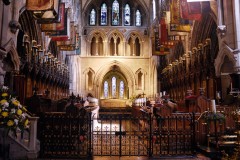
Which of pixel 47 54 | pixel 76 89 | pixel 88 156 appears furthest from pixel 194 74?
pixel 76 89

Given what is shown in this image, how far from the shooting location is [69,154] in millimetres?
7793

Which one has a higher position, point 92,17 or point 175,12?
point 92,17

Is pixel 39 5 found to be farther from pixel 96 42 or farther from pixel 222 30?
pixel 96 42

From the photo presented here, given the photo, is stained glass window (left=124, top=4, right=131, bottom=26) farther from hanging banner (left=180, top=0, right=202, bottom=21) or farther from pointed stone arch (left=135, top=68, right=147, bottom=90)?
hanging banner (left=180, top=0, right=202, bottom=21)

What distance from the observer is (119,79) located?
1449 inches

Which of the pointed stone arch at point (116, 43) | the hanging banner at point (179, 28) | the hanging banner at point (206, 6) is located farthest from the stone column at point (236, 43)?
the pointed stone arch at point (116, 43)

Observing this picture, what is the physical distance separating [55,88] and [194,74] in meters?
10.6

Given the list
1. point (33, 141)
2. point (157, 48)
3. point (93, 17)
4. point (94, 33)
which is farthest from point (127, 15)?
point (33, 141)

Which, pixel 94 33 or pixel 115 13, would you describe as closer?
pixel 94 33

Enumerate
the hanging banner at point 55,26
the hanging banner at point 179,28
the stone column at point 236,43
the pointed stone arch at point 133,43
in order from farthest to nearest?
1. the pointed stone arch at point 133,43
2. the hanging banner at point 179,28
3. the hanging banner at point 55,26
4. the stone column at point 236,43

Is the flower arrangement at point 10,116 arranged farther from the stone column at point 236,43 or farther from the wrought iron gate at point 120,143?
the stone column at point 236,43

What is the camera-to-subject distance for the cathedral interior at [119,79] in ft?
25.7

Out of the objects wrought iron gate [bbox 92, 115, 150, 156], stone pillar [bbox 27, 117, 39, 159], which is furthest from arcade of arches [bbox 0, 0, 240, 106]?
wrought iron gate [bbox 92, 115, 150, 156]

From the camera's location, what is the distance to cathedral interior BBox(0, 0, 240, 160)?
7832 mm
